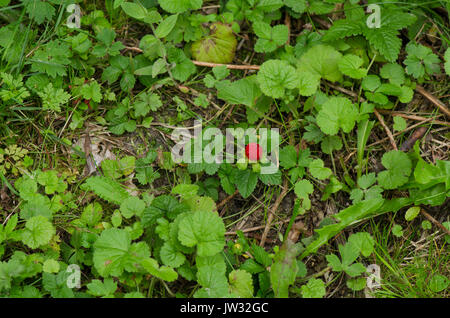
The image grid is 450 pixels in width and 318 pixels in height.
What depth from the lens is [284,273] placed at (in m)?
2.05

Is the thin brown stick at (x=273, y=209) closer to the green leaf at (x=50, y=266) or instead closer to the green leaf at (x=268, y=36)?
the green leaf at (x=268, y=36)

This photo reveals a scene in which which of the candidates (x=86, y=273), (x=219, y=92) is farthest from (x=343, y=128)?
(x=86, y=273)

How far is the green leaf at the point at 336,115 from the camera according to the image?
7.75ft

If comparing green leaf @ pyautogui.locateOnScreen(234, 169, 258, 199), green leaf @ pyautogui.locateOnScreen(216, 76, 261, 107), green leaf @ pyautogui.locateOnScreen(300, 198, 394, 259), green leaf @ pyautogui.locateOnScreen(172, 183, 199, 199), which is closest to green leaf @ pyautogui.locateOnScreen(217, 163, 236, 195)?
green leaf @ pyautogui.locateOnScreen(234, 169, 258, 199)

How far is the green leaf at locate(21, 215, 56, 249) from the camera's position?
210 cm

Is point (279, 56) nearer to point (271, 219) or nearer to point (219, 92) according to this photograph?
point (219, 92)

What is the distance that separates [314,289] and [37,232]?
1.41 metres

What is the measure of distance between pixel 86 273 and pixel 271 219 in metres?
1.03

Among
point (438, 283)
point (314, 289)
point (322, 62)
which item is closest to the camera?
point (314, 289)

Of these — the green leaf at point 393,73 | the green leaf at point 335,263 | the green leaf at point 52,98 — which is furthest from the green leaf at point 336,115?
the green leaf at point 52,98

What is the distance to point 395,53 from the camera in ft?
8.14

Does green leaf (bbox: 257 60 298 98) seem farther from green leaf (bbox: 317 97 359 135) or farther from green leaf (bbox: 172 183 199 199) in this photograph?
green leaf (bbox: 172 183 199 199)

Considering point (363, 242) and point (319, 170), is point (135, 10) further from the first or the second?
point (363, 242)

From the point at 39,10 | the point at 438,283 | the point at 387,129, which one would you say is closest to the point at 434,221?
the point at 438,283
